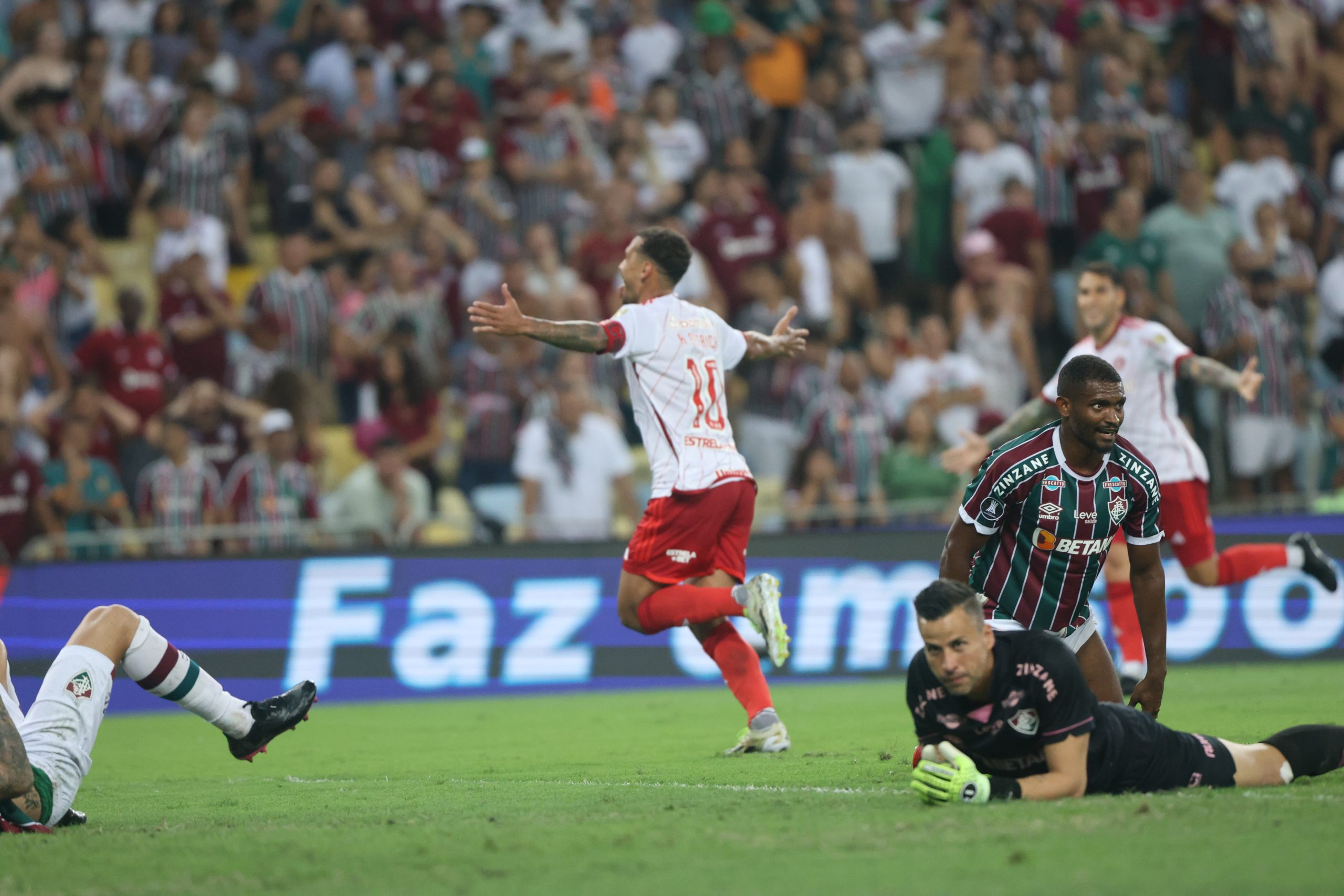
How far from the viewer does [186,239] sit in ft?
53.3

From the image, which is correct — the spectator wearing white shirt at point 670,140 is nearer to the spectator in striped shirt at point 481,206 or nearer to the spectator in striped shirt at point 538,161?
the spectator in striped shirt at point 538,161

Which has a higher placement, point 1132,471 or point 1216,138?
point 1216,138

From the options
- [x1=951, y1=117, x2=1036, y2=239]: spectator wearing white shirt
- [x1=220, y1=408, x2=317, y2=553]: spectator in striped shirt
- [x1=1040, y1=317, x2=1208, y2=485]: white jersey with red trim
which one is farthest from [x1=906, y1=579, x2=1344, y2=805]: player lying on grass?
[x1=951, y1=117, x2=1036, y2=239]: spectator wearing white shirt

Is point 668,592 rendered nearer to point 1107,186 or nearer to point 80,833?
point 80,833

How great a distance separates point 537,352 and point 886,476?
11.6 ft

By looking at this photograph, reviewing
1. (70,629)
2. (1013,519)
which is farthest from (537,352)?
(1013,519)

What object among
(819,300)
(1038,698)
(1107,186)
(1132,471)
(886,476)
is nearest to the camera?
(1038,698)

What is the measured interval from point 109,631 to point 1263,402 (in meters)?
12.4

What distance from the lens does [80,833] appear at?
6.26 metres

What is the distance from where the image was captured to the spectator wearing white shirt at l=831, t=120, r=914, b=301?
17.9 meters

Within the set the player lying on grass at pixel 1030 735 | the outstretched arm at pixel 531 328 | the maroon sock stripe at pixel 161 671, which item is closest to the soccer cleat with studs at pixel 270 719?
the maroon sock stripe at pixel 161 671

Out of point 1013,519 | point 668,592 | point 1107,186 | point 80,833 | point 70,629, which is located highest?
point 1107,186

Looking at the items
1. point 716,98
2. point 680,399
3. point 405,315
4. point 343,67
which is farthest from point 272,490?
point 716,98

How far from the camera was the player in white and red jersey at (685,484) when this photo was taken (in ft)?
27.3
